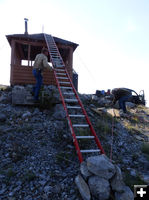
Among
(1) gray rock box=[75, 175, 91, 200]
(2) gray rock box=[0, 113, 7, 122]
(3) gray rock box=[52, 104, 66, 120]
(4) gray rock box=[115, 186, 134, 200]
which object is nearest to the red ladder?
(3) gray rock box=[52, 104, 66, 120]

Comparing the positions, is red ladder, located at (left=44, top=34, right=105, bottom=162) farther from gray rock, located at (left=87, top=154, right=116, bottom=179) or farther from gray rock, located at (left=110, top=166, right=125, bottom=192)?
gray rock, located at (left=110, top=166, right=125, bottom=192)

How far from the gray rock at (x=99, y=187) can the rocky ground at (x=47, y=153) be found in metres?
0.33

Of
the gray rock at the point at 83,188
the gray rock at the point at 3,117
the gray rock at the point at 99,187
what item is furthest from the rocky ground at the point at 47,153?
the gray rock at the point at 99,187

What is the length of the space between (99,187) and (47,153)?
1.82 meters

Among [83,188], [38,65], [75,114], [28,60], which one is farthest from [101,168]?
[28,60]

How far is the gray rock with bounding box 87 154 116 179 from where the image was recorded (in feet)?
9.07

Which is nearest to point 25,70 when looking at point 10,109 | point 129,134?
point 10,109

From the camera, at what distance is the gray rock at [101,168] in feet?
9.07

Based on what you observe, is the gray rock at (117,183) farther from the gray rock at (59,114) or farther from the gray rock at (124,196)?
the gray rock at (59,114)

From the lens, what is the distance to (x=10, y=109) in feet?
21.2

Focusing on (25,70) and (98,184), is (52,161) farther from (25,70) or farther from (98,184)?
(25,70)

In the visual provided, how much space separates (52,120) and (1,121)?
6.20 ft

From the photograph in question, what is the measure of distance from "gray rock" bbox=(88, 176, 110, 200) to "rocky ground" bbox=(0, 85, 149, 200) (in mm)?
333

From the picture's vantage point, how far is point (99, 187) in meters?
2.67
